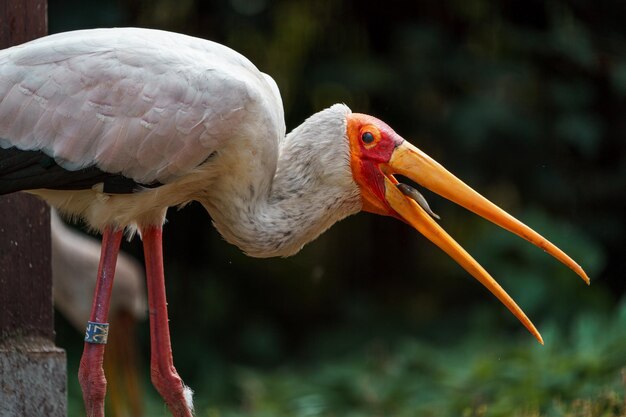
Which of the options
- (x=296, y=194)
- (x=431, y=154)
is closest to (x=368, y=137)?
(x=296, y=194)

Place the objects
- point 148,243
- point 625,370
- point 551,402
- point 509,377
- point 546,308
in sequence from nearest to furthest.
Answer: point 148,243, point 625,370, point 551,402, point 509,377, point 546,308

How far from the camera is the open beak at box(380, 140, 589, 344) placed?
444 cm

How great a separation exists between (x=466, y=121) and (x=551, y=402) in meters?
3.56

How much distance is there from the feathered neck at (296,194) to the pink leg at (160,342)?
0.39 m

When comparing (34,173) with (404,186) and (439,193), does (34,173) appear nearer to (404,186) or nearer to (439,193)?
(404,186)

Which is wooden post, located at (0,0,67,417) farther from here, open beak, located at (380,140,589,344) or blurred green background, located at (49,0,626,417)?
blurred green background, located at (49,0,626,417)

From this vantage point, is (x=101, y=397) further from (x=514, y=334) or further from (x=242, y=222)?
(x=514, y=334)

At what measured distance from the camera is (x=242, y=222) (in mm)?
4441

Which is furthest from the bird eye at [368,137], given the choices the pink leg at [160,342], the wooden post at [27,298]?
the wooden post at [27,298]

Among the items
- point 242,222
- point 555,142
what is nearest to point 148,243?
point 242,222

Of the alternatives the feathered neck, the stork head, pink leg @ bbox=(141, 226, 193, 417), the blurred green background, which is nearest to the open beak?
the stork head

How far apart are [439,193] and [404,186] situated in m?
0.13

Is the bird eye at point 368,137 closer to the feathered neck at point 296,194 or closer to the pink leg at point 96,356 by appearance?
the feathered neck at point 296,194

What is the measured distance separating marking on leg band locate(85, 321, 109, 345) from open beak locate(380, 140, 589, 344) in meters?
1.10
